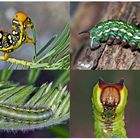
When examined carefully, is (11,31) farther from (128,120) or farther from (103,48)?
(128,120)

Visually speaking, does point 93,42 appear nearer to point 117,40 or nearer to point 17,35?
point 117,40

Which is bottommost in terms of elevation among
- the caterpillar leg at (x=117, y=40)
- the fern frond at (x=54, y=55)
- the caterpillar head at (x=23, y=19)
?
the fern frond at (x=54, y=55)

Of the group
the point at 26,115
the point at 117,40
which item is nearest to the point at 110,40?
the point at 117,40

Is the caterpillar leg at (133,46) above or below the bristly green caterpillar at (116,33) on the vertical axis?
below

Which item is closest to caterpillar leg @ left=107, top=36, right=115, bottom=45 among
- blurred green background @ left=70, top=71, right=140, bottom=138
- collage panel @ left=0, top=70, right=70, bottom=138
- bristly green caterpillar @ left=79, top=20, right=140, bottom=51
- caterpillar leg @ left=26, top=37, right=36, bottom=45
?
bristly green caterpillar @ left=79, top=20, right=140, bottom=51

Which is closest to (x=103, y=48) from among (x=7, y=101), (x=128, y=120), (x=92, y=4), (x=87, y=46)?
(x=87, y=46)

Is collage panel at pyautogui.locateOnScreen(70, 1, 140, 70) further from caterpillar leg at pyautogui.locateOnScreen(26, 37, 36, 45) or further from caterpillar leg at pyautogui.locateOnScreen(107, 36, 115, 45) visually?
caterpillar leg at pyautogui.locateOnScreen(26, 37, 36, 45)

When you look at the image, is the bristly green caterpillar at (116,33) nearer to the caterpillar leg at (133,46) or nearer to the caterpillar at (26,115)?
the caterpillar leg at (133,46)

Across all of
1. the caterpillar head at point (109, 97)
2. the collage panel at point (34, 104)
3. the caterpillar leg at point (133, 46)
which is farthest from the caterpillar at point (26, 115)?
the caterpillar leg at point (133, 46)
